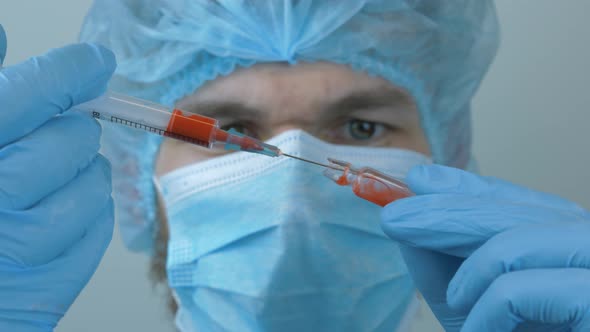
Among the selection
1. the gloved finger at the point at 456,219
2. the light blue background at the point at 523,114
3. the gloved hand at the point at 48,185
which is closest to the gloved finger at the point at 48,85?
the gloved hand at the point at 48,185

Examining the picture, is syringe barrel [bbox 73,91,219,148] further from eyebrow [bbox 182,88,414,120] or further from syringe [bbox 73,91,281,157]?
eyebrow [bbox 182,88,414,120]

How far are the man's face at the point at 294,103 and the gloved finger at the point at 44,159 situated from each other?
1.41 feet

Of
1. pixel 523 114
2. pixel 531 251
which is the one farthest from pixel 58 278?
pixel 523 114

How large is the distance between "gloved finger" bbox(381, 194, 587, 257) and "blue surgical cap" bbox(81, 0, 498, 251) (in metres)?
0.53

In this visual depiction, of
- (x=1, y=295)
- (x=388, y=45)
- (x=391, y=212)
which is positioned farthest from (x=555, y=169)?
(x=1, y=295)

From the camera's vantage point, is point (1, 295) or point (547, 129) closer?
point (1, 295)

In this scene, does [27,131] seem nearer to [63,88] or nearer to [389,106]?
[63,88]

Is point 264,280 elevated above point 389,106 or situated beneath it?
situated beneath

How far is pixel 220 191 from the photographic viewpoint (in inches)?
54.4

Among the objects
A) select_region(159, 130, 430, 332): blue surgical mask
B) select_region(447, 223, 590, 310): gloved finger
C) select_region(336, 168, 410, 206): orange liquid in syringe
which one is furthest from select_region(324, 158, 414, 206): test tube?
select_region(159, 130, 430, 332): blue surgical mask

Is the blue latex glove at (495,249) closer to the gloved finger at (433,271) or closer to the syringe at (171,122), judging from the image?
the gloved finger at (433,271)

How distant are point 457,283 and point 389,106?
649 millimetres

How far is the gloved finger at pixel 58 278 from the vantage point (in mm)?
927

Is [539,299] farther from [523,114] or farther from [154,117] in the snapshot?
[523,114]
